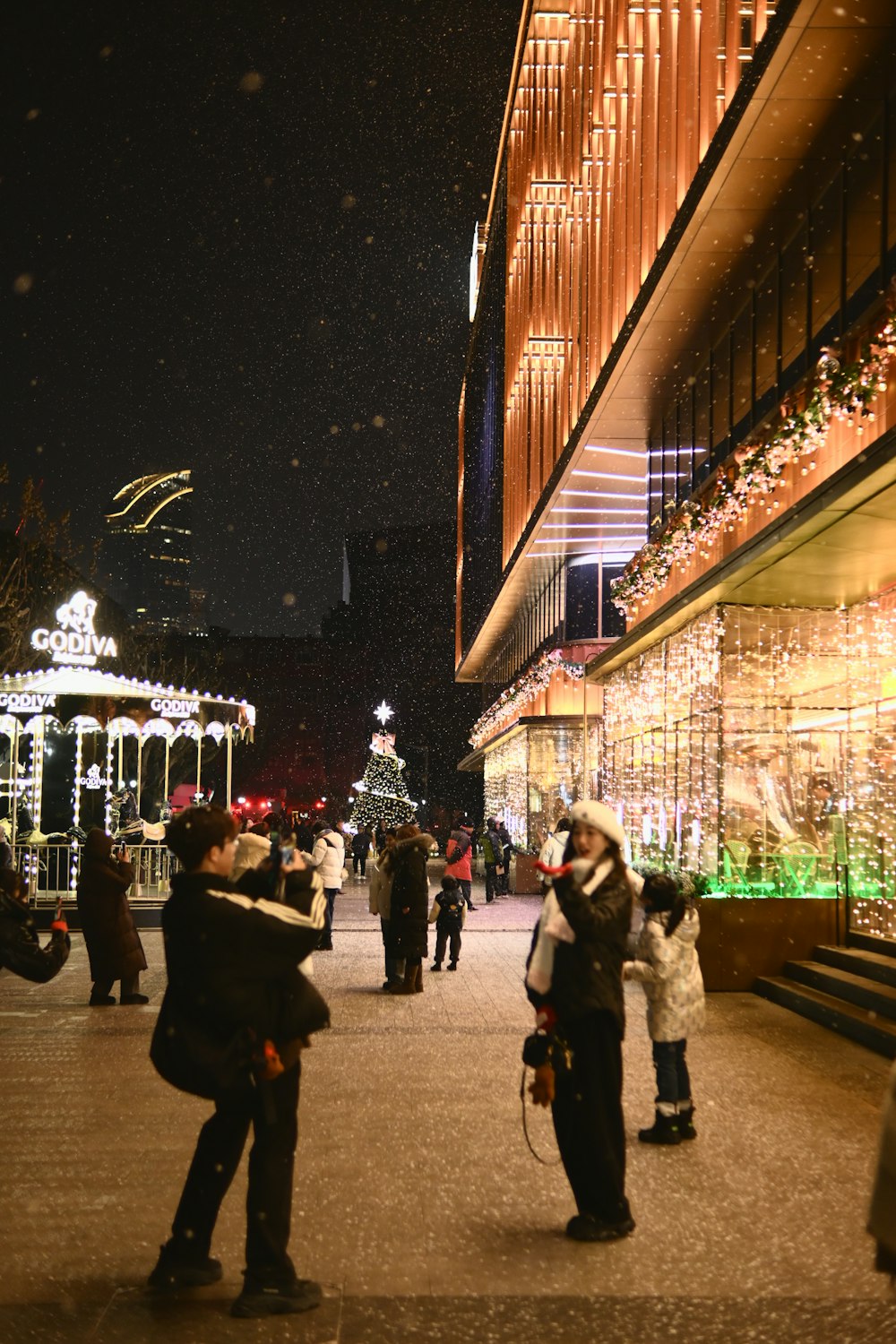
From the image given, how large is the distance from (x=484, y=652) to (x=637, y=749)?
41801 millimetres

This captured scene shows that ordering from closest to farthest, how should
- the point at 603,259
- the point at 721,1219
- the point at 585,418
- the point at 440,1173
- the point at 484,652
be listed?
the point at 721,1219 → the point at 440,1173 → the point at 585,418 → the point at 603,259 → the point at 484,652

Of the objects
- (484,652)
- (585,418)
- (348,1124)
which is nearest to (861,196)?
(585,418)

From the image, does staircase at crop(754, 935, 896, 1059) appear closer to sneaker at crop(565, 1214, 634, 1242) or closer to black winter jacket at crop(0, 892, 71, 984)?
sneaker at crop(565, 1214, 634, 1242)

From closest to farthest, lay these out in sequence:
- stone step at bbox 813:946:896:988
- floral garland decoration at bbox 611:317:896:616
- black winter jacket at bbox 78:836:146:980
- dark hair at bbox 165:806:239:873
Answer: dark hair at bbox 165:806:239:873 → floral garland decoration at bbox 611:317:896:616 → stone step at bbox 813:946:896:988 → black winter jacket at bbox 78:836:146:980

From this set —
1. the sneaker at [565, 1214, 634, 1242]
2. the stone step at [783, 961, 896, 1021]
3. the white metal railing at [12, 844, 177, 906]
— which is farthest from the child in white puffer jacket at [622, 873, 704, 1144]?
the white metal railing at [12, 844, 177, 906]

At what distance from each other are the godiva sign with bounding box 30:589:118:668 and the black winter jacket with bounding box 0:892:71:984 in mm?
15130

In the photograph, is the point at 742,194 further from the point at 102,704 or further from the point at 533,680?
the point at 533,680

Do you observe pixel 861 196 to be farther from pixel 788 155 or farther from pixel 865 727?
pixel 865 727

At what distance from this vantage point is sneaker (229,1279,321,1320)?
5.09 m

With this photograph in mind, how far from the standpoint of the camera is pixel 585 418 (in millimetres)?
23172

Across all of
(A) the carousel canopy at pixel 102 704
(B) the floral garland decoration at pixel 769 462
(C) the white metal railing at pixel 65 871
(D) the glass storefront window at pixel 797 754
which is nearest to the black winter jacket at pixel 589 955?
(B) the floral garland decoration at pixel 769 462

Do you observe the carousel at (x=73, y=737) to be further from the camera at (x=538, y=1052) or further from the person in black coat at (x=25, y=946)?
the camera at (x=538, y=1052)

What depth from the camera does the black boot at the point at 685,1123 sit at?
7980mm

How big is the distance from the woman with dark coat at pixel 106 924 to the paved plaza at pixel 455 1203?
178 centimetres
